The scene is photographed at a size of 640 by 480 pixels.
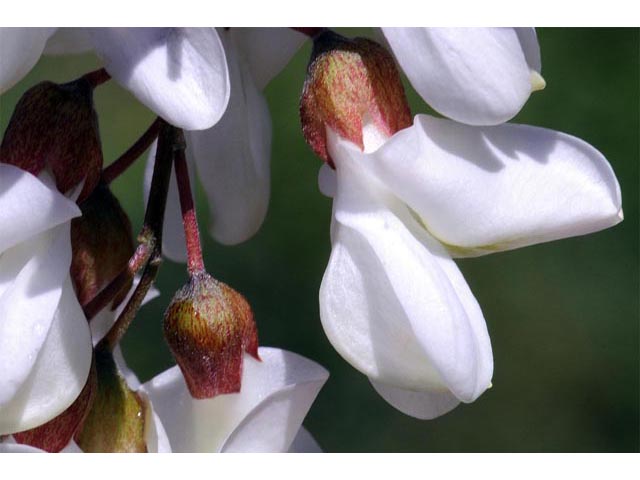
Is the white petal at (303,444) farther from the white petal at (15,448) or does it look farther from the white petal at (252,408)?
the white petal at (15,448)

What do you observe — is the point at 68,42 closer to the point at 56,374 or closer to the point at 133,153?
the point at 133,153

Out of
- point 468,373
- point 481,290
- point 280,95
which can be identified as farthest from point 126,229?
point 481,290

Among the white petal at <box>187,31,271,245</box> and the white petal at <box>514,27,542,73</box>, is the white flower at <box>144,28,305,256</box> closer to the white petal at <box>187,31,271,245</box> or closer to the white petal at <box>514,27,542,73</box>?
the white petal at <box>187,31,271,245</box>

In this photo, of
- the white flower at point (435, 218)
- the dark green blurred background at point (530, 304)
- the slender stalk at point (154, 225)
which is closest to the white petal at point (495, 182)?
the white flower at point (435, 218)

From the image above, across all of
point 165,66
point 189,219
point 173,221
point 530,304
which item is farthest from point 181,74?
point 530,304

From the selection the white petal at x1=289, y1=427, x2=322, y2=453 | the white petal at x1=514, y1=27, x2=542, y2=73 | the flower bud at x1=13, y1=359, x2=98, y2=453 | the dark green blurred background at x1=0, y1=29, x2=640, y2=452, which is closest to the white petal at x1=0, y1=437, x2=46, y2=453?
the flower bud at x1=13, y1=359, x2=98, y2=453

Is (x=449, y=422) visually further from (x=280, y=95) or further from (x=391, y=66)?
(x=391, y=66)
